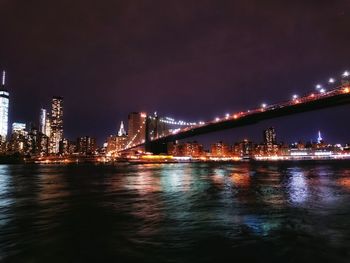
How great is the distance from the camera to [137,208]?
53.3 ft

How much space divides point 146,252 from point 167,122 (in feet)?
437

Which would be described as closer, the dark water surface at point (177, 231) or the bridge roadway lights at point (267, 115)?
the dark water surface at point (177, 231)

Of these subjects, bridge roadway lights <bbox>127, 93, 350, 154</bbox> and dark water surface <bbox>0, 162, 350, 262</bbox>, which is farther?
bridge roadway lights <bbox>127, 93, 350, 154</bbox>

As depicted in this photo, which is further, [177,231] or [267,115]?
[267,115]

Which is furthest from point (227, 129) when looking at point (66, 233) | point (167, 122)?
point (66, 233)

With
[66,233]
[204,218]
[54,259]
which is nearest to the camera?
[54,259]

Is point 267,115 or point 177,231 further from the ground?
point 267,115

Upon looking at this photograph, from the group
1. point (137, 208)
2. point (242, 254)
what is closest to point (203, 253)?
point (242, 254)

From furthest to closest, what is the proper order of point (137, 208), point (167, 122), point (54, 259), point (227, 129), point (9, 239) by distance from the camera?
point (167, 122)
point (227, 129)
point (137, 208)
point (9, 239)
point (54, 259)

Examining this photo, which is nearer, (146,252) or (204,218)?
(146,252)

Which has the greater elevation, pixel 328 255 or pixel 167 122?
pixel 167 122

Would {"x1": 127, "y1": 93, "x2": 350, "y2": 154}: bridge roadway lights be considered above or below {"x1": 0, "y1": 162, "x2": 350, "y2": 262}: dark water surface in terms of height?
above

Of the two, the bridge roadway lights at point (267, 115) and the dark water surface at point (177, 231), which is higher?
the bridge roadway lights at point (267, 115)

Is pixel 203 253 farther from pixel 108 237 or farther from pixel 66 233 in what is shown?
pixel 66 233
